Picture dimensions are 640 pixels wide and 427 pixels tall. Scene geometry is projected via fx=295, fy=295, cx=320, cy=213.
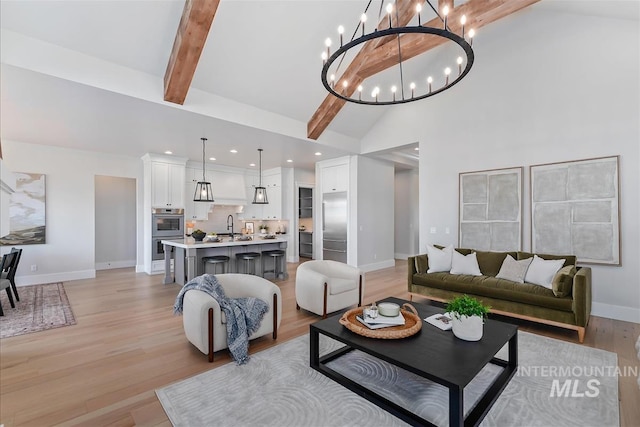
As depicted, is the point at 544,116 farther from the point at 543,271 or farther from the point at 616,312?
the point at 616,312

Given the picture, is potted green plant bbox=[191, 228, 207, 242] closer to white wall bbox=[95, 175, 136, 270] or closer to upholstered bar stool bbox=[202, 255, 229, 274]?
upholstered bar stool bbox=[202, 255, 229, 274]

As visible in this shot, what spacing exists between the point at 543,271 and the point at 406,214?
5.66 m

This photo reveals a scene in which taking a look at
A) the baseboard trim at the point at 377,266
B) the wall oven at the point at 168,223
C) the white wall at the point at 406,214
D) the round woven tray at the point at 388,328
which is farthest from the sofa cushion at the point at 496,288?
the wall oven at the point at 168,223

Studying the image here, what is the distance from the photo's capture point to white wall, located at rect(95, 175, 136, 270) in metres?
7.43

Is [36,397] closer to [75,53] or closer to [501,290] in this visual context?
[75,53]

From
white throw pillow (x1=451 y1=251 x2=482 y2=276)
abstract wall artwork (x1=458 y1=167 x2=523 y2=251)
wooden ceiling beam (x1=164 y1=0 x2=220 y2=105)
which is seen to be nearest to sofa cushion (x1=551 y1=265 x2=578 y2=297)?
white throw pillow (x1=451 y1=251 x2=482 y2=276)

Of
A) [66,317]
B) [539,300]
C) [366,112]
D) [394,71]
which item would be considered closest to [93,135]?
[66,317]

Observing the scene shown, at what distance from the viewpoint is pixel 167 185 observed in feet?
22.5

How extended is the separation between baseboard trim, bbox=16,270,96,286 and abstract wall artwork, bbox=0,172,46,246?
664mm

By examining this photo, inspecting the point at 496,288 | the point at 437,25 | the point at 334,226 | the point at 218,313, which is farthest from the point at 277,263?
the point at 437,25

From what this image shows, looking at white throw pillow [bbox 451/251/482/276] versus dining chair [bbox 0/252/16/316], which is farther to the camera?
white throw pillow [bbox 451/251/482/276]

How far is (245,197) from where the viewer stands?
8508mm

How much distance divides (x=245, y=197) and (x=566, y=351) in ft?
24.5

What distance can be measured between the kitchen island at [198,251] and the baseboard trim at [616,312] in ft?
16.3
